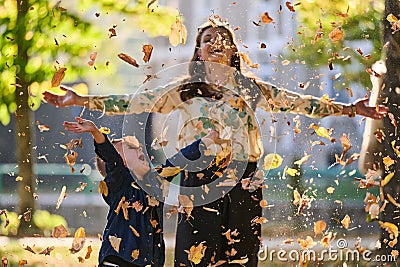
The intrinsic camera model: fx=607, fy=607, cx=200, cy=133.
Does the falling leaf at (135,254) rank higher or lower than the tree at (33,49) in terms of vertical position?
lower

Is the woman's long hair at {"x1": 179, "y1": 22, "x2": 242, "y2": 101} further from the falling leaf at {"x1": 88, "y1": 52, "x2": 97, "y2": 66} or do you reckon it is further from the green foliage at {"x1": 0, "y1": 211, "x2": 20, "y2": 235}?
the green foliage at {"x1": 0, "y1": 211, "x2": 20, "y2": 235}

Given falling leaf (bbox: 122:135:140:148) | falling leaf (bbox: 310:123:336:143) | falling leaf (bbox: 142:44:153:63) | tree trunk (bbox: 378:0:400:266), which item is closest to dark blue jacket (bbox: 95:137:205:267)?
falling leaf (bbox: 122:135:140:148)

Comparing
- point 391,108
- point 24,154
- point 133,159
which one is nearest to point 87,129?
point 133,159

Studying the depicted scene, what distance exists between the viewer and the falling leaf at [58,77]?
2.14 m

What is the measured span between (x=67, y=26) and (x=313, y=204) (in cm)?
111

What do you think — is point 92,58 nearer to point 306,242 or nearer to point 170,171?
point 170,171

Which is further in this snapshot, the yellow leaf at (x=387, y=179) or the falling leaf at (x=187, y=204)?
the yellow leaf at (x=387, y=179)

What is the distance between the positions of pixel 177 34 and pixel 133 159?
511 mm

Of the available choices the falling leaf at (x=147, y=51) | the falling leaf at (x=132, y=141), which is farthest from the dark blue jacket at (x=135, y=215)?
the falling leaf at (x=147, y=51)

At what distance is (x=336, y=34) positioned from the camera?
2205 mm

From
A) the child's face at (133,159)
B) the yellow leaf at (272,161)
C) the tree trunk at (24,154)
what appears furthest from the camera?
the tree trunk at (24,154)

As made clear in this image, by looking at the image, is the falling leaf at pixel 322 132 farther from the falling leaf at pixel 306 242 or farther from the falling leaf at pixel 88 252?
the falling leaf at pixel 88 252

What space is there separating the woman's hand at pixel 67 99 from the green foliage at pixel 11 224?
46 centimetres

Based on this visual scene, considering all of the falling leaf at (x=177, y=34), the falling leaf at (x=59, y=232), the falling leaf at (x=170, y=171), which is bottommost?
the falling leaf at (x=59, y=232)
